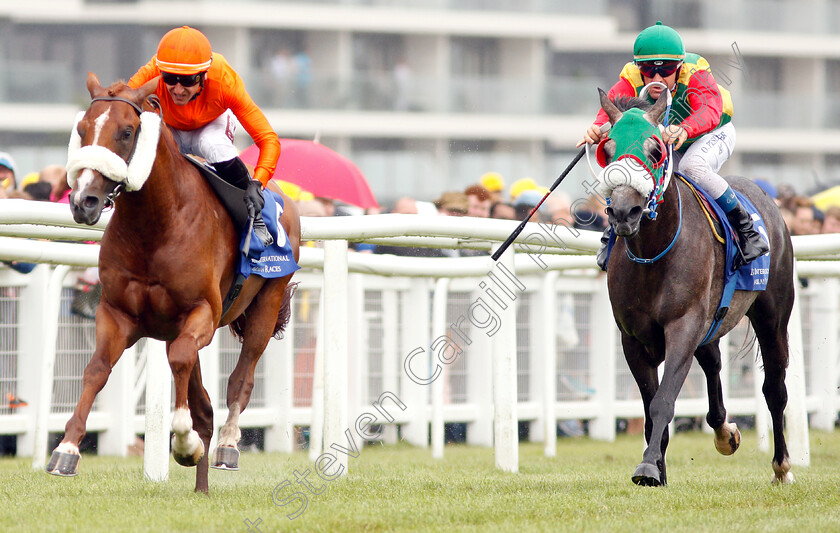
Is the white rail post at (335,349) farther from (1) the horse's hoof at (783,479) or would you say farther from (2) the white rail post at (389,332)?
(2) the white rail post at (389,332)

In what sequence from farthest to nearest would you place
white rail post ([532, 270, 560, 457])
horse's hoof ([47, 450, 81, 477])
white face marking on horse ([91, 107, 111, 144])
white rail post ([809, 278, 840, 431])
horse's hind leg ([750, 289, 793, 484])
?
1. white rail post ([809, 278, 840, 431])
2. white rail post ([532, 270, 560, 457])
3. horse's hind leg ([750, 289, 793, 484])
4. white face marking on horse ([91, 107, 111, 144])
5. horse's hoof ([47, 450, 81, 477])

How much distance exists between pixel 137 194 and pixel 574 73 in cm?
3845

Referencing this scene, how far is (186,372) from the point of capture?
4.80 m

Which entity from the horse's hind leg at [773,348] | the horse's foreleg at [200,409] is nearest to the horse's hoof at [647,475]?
the horse's hind leg at [773,348]

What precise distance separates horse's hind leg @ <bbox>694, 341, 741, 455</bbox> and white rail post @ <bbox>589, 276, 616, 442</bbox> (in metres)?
2.92

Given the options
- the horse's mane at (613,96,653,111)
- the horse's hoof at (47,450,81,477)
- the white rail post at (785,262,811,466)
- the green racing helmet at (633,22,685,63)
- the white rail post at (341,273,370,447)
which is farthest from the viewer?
the white rail post at (341,273,370,447)

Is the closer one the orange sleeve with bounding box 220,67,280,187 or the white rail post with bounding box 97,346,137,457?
the orange sleeve with bounding box 220,67,280,187

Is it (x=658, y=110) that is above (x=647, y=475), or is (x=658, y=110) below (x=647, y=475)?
above

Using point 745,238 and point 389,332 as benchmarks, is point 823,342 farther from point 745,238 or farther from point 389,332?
point 745,238

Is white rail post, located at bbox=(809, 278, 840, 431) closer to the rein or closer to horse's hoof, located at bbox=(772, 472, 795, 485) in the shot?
horse's hoof, located at bbox=(772, 472, 795, 485)

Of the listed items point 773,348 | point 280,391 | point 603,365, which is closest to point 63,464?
point 280,391

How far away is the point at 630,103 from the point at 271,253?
189cm

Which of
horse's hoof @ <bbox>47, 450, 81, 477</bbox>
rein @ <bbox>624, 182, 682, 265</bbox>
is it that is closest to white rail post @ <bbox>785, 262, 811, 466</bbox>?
rein @ <bbox>624, 182, 682, 265</bbox>

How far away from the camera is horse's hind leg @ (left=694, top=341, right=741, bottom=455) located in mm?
6445
